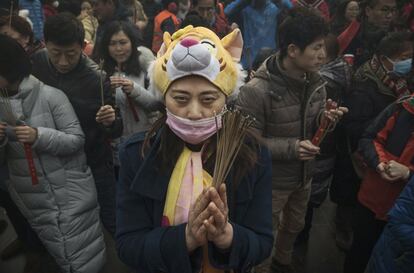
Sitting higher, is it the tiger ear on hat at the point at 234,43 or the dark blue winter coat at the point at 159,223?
the tiger ear on hat at the point at 234,43

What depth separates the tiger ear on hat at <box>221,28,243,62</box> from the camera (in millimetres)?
1823

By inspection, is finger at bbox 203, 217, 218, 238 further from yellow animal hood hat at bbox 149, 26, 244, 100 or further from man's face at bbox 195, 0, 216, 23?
man's face at bbox 195, 0, 216, 23

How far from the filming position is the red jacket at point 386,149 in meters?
2.43

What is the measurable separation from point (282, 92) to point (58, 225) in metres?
1.88

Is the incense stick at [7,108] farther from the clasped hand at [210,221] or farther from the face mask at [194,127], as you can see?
the clasped hand at [210,221]

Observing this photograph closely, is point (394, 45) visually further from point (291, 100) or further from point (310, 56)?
point (291, 100)

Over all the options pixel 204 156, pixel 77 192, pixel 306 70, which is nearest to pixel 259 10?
pixel 306 70

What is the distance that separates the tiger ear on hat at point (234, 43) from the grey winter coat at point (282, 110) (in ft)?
2.63

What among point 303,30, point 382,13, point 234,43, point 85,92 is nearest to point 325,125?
point 303,30

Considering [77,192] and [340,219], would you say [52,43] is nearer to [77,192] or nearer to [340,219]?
[77,192]

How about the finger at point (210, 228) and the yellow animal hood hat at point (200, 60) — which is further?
the yellow animal hood hat at point (200, 60)

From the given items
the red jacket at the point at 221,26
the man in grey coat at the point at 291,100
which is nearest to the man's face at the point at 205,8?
the red jacket at the point at 221,26

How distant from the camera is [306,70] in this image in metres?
2.71

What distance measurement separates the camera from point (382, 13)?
4.41 m
